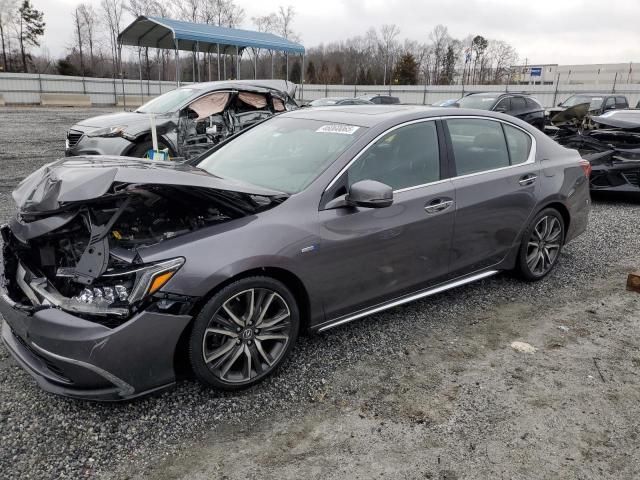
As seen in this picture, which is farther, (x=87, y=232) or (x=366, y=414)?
(x=87, y=232)

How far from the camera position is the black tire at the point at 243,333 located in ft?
8.86

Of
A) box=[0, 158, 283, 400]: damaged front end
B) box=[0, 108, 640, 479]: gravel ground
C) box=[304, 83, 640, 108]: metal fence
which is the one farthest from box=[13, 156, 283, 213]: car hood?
box=[304, 83, 640, 108]: metal fence

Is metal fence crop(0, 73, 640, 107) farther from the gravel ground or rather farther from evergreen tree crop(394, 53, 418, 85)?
the gravel ground

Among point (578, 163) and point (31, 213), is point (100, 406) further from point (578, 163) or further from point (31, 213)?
point (578, 163)

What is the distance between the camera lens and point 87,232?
3.00m

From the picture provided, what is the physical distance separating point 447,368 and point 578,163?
272cm

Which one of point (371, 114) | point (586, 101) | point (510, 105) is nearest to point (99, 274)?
point (371, 114)

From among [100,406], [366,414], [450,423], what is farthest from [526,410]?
[100,406]

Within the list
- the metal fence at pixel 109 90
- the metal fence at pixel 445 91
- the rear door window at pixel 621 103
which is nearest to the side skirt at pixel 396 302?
the rear door window at pixel 621 103

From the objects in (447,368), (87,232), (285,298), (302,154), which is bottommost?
(447,368)

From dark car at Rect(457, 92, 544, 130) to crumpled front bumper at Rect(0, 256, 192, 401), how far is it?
12715 millimetres

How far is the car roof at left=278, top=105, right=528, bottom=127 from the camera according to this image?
363 centimetres

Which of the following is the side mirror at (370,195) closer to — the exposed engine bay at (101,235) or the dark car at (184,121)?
the exposed engine bay at (101,235)

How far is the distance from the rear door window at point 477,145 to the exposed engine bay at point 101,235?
166cm
